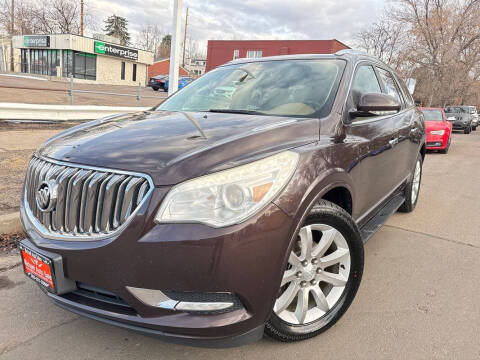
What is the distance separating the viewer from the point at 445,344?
2275 mm

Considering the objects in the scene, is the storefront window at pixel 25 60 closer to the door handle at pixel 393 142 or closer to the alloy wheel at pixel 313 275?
the door handle at pixel 393 142

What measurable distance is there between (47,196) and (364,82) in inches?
104

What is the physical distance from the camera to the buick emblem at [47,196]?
1.92 m

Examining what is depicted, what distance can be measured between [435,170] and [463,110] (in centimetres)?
1927

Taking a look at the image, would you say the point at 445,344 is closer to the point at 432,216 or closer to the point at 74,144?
the point at 74,144

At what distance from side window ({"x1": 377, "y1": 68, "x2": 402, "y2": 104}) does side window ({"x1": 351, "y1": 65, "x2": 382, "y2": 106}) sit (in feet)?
0.89

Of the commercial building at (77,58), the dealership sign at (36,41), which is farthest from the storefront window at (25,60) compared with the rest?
the dealership sign at (36,41)

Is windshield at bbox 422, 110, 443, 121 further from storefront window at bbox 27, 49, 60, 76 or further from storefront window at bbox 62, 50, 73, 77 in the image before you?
storefront window at bbox 27, 49, 60, 76

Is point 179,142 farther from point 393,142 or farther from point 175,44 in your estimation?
point 175,44

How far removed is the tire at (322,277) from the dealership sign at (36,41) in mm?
41943

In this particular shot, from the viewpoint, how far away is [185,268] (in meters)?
1.65

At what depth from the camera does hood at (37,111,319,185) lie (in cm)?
178

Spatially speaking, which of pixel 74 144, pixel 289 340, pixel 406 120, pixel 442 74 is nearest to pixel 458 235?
pixel 406 120

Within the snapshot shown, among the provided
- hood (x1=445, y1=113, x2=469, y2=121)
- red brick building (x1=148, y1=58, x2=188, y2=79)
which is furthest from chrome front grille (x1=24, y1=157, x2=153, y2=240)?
red brick building (x1=148, y1=58, x2=188, y2=79)
